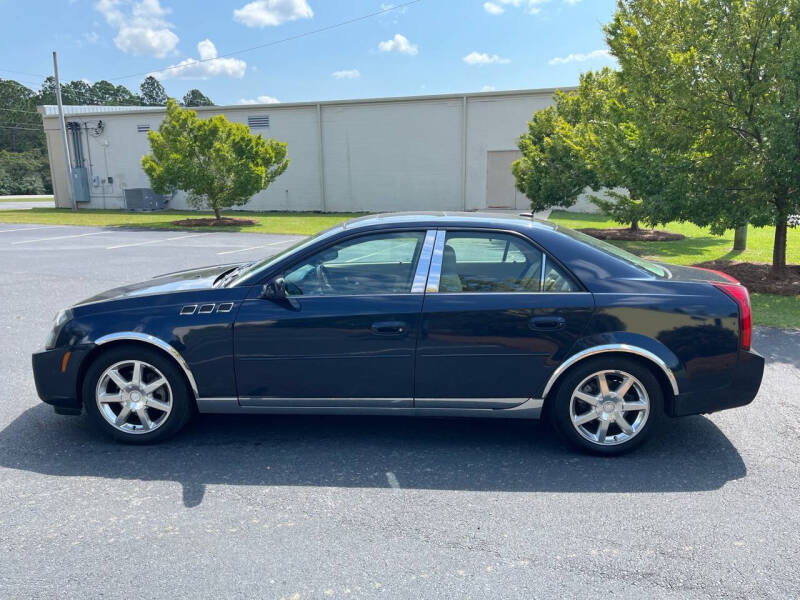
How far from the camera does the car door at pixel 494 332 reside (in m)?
3.75

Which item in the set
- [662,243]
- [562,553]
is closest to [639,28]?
[662,243]

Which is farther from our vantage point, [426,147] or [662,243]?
[426,147]

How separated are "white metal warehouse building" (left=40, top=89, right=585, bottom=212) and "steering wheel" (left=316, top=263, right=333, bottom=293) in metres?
25.4

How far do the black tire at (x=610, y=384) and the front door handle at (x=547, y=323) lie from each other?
0.95ft

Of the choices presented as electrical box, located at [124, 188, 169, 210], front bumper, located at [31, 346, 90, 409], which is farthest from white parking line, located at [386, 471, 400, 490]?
electrical box, located at [124, 188, 169, 210]

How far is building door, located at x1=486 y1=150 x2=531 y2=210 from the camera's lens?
29031 mm

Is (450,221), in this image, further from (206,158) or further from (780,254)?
(206,158)

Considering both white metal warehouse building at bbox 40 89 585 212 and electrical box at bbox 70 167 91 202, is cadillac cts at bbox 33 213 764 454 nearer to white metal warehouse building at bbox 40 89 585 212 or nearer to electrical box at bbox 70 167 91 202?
white metal warehouse building at bbox 40 89 585 212

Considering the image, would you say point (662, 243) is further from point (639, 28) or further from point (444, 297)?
point (444, 297)

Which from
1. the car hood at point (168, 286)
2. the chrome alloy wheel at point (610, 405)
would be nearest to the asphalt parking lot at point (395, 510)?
the chrome alloy wheel at point (610, 405)

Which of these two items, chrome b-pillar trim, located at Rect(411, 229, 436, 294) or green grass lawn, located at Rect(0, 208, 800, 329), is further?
green grass lawn, located at Rect(0, 208, 800, 329)

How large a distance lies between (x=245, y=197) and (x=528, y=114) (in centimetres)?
1346

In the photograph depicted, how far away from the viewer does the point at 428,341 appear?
3.77 meters

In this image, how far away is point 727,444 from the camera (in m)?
4.04
